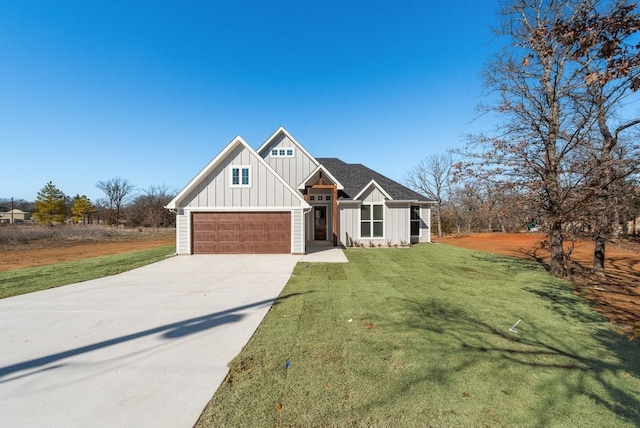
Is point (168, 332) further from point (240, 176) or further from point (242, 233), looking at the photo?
point (240, 176)

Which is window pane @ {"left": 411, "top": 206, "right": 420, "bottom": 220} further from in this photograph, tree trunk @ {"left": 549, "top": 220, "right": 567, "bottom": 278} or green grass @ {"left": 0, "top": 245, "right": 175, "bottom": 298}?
green grass @ {"left": 0, "top": 245, "right": 175, "bottom": 298}

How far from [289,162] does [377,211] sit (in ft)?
20.7

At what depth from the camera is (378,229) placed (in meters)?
16.2

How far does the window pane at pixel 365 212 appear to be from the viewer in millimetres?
16156

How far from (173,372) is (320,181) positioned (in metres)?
12.4

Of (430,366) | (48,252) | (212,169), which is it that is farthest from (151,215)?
(430,366)

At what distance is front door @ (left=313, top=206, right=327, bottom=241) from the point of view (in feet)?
55.8

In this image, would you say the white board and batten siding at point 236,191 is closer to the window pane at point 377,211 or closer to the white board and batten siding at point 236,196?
the white board and batten siding at point 236,196

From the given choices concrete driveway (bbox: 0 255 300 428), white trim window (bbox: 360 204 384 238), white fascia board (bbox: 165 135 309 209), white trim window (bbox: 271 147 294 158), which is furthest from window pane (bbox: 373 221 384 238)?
concrete driveway (bbox: 0 255 300 428)

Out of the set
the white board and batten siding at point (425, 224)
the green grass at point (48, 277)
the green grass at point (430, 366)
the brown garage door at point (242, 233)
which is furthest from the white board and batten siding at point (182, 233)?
the white board and batten siding at point (425, 224)

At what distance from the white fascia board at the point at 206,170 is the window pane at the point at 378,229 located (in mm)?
8353

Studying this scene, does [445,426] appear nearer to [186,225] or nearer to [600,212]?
[600,212]

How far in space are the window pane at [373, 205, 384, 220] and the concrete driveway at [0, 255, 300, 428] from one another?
9.99 m

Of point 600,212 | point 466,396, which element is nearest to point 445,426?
point 466,396
